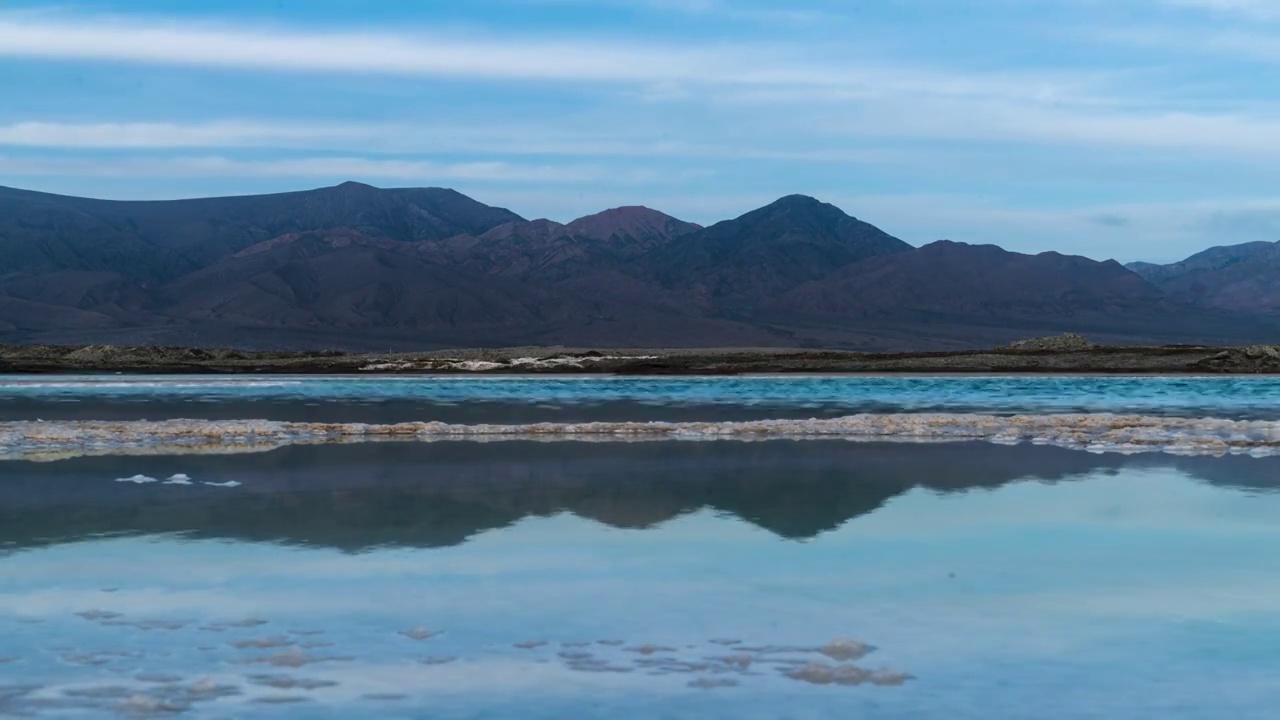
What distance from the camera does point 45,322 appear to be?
522 ft

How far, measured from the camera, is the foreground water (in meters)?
7.49

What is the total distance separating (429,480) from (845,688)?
33.8ft

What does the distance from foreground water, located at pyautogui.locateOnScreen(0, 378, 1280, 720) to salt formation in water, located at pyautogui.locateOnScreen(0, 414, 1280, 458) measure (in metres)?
3.35

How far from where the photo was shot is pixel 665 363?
66.7 m

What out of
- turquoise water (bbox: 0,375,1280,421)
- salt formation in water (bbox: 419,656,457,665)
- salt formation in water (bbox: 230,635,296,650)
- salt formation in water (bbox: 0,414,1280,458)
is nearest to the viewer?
salt formation in water (bbox: 419,656,457,665)

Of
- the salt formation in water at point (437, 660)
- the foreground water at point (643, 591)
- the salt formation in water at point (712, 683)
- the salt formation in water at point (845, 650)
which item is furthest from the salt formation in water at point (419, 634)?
the salt formation in water at point (845, 650)

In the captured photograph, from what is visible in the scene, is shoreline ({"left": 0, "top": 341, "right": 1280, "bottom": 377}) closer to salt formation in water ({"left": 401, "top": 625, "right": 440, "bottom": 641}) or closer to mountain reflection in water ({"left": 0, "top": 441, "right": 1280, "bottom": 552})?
mountain reflection in water ({"left": 0, "top": 441, "right": 1280, "bottom": 552})

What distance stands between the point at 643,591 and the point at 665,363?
56655 millimetres

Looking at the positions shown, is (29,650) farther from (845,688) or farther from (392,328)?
(392,328)

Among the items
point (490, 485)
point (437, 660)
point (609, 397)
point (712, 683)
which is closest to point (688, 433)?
point (490, 485)

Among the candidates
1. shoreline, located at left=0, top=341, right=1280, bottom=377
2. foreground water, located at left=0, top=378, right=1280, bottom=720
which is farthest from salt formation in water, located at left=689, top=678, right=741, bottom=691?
shoreline, located at left=0, top=341, right=1280, bottom=377

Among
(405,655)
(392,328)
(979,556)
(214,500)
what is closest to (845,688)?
(405,655)

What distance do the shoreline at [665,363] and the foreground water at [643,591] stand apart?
45.1m

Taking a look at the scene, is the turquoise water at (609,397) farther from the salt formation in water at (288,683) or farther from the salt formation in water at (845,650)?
the salt formation in water at (288,683)
